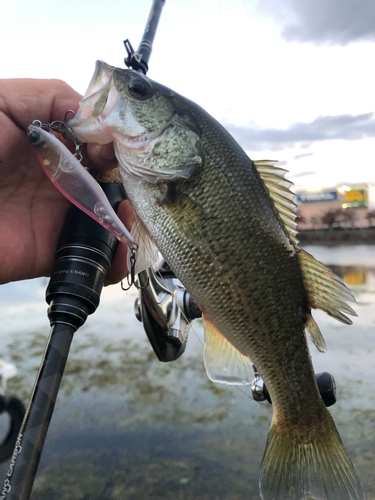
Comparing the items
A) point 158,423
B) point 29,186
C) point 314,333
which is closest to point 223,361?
point 314,333

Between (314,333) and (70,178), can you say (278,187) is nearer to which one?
(314,333)

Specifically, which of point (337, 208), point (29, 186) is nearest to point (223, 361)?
point (29, 186)

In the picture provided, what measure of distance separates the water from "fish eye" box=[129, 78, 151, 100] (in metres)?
1.18

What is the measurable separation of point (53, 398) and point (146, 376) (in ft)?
9.14

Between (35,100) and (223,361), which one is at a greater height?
(35,100)

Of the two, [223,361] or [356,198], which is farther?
[356,198]

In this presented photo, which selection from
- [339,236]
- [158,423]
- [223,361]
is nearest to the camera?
[223,361]

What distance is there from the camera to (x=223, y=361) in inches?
43.2

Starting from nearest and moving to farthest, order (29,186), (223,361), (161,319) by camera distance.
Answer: (223,361) < (29,186) < (161,319)

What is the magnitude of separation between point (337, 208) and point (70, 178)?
136 feet

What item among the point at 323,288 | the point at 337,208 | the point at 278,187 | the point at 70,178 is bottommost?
the point at 323,288

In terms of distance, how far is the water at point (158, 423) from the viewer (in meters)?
2.16

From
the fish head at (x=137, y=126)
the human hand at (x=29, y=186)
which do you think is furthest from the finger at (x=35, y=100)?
the fish head at (x=137, y=126)

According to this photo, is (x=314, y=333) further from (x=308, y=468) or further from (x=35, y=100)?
(x=35, y=100)
